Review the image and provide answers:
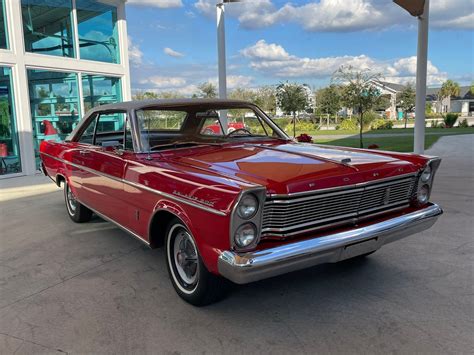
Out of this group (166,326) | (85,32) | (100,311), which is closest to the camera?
(166,326)

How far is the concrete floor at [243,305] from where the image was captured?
2.65m

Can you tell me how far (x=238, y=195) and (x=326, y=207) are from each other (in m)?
0.73

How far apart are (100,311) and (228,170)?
142cm

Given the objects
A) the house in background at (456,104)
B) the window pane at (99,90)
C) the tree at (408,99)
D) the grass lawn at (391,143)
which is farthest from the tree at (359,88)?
the house in background at (456,104)

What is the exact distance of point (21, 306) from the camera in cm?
325

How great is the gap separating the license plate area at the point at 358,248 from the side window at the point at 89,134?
3.32m

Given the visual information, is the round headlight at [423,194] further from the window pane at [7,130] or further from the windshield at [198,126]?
the window pane at [7,130]

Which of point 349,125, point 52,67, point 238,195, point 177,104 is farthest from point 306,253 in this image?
point 349,125

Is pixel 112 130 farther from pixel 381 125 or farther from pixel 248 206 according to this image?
pixel 381 125

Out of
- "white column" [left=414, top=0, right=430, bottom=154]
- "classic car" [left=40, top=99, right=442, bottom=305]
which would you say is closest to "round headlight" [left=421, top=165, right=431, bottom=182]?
"classic car" [left=40, top=99, right=442, bottom=305]

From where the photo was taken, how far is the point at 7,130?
9703 mm

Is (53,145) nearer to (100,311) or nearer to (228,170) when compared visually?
(100,311)

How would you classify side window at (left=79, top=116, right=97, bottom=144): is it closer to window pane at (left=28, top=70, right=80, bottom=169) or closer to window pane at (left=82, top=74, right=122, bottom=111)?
window pane at (left=28, top=70, right=80, bottom=169)

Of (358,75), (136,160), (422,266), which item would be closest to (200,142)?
(136,160)
